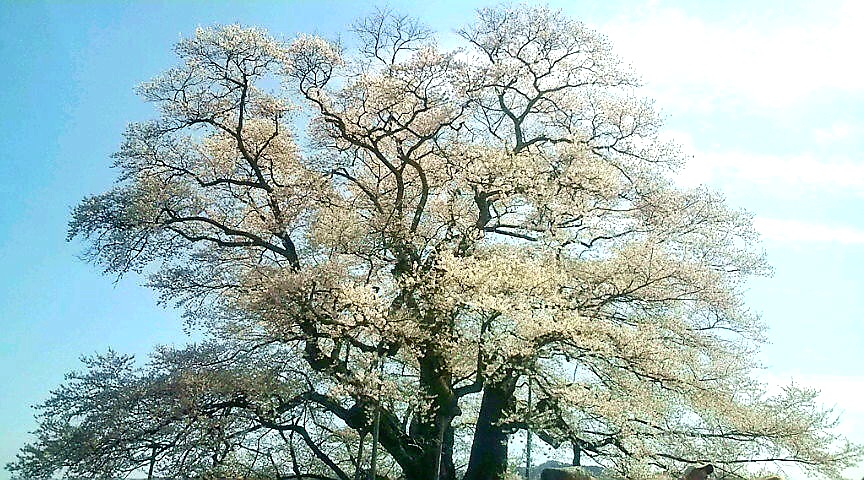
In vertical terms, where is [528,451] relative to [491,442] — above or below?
above

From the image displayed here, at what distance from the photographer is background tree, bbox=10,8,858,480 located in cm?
1523

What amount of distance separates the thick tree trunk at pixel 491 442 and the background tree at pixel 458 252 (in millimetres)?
46

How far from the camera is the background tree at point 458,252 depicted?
50.0 feet

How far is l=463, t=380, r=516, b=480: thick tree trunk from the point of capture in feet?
53.2

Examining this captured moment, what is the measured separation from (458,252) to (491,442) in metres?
3.55

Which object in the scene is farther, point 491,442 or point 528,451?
point 528,451

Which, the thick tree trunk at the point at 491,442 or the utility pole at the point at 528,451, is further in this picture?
the thick tree trunk at the point at 491,442

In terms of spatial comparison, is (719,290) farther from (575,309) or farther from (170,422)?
(170,422)

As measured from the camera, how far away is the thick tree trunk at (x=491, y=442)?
1620 cm

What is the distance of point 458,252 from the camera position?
1716 cm

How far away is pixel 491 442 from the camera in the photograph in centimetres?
1647

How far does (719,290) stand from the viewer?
1694cm

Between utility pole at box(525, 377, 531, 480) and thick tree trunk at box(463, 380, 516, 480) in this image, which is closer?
utility pole at box(525, 377, 531, 480)

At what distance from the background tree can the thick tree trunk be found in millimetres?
46
